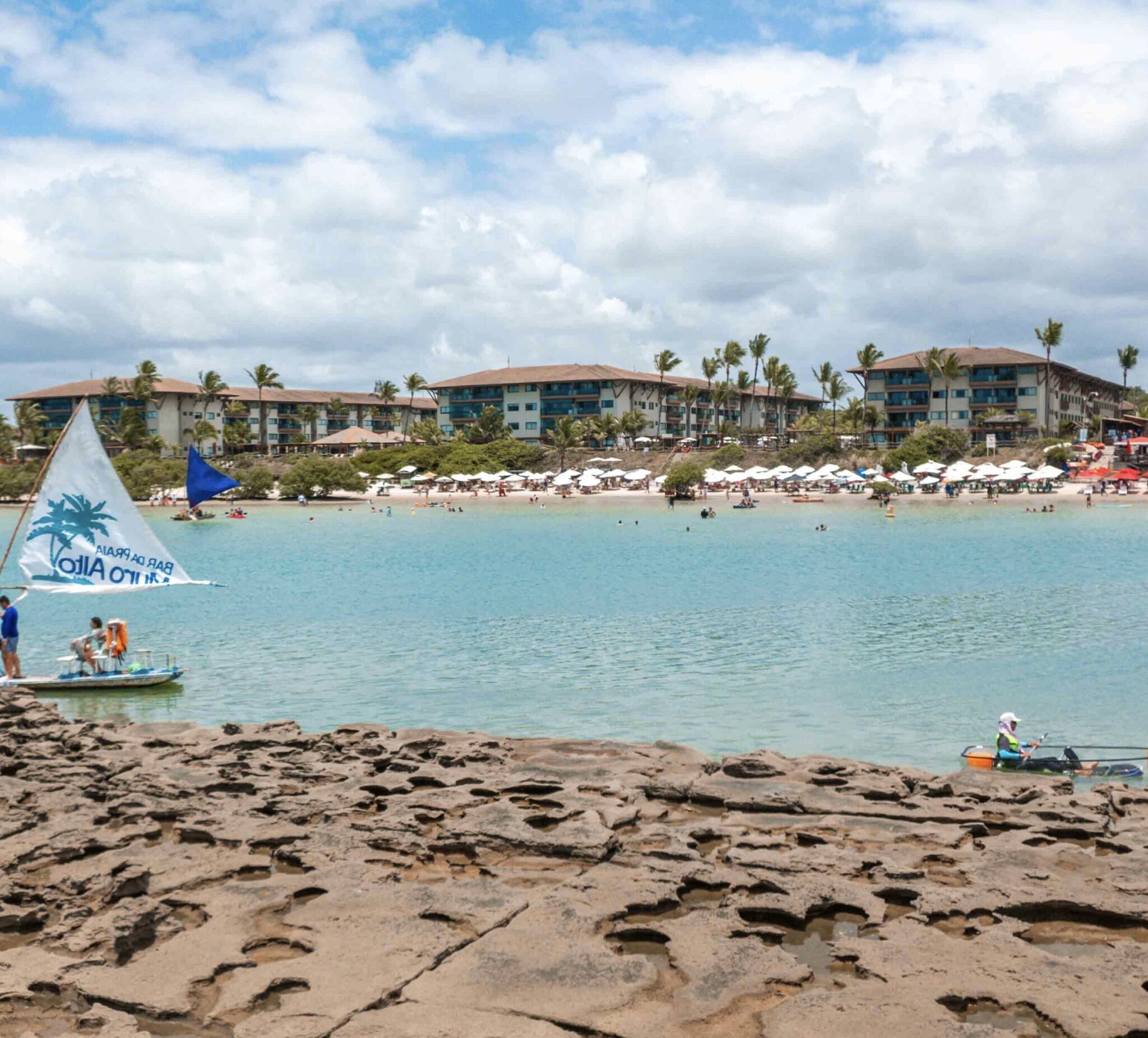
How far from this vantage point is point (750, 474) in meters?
115

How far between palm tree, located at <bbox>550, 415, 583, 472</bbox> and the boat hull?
11053 cm

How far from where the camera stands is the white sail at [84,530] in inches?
973

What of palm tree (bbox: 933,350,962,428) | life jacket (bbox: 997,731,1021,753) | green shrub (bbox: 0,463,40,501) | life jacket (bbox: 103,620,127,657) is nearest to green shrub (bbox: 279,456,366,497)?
green shrub (bbox: 0,463,40,501)

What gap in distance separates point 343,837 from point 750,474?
104 m

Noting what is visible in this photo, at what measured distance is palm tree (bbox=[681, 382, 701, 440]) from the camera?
149538 mm

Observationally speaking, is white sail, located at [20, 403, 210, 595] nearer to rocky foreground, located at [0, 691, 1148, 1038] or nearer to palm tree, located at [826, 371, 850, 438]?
rocky foreground, located at [0, 691, 1148, 1038]

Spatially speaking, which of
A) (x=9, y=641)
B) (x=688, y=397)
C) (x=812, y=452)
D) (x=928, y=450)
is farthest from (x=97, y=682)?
(x=688, y=397)

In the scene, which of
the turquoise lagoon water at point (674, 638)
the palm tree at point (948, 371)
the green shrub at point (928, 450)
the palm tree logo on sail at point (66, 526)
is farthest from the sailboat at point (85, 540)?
the palm tree at point (948, 371)

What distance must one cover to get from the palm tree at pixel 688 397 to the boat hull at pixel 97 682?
12652 cm

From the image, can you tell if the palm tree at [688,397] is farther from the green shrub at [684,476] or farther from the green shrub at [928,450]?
the green shrub at [928,450]

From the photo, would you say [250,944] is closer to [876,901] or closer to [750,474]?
[876,901]

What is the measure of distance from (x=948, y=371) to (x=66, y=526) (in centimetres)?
11764

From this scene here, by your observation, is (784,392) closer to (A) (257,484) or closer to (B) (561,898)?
(A) (257,484)

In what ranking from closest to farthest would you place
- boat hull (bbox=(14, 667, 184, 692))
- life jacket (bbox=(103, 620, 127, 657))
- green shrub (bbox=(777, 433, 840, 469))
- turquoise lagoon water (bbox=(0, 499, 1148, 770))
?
turquoise lagoon water (bbox=(0, 499, 1148, 770))
boat hull (bbox=(14, 667, 184, 692))
life jacket (bbox=(103, 620, 127, 657))
green shrub (bbox=(777, 433, 840, 469))
